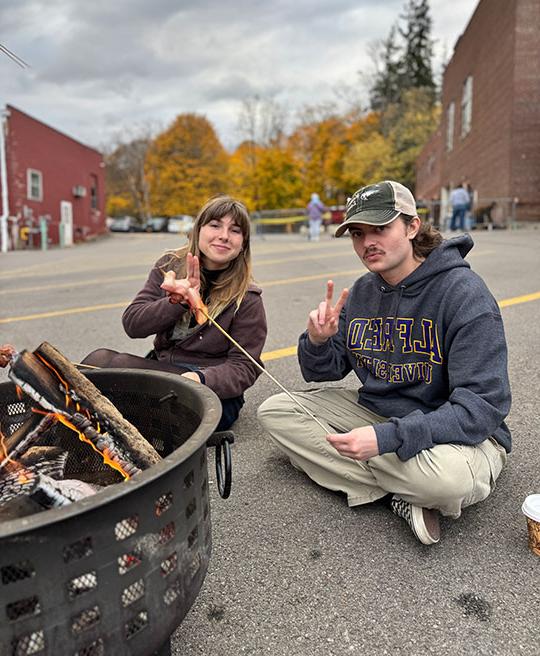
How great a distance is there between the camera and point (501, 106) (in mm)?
22094

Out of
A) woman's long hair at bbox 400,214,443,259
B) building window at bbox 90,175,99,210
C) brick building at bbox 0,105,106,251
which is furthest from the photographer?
building window at bbox 90,175,99,210

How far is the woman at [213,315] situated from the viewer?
305cm

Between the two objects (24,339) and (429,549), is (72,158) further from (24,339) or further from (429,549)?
(429,549)

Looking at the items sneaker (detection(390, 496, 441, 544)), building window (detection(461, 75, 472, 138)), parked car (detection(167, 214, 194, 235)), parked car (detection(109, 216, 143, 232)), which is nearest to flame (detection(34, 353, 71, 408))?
sneaker (detection(390, 496, 441, 544))

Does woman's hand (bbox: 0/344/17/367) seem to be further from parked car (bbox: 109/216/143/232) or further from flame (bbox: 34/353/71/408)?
parked car (bbox: 109/216/143/232)

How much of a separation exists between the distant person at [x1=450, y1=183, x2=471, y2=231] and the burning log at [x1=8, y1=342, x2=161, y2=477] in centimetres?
1943

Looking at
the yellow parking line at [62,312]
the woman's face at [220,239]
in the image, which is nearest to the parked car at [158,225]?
the yellow parking line at [62,312]

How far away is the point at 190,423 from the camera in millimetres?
1979

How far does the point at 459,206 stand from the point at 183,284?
1916cm

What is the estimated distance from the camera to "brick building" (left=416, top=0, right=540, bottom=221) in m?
20.4

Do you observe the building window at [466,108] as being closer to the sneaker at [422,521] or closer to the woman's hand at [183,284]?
the woman's hand at [183,284]

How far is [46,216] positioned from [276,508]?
1035 inches

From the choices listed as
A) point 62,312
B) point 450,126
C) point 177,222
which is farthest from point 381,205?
point 177,222

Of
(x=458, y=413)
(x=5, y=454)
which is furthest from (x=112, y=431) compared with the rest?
(x=458, y=413)
